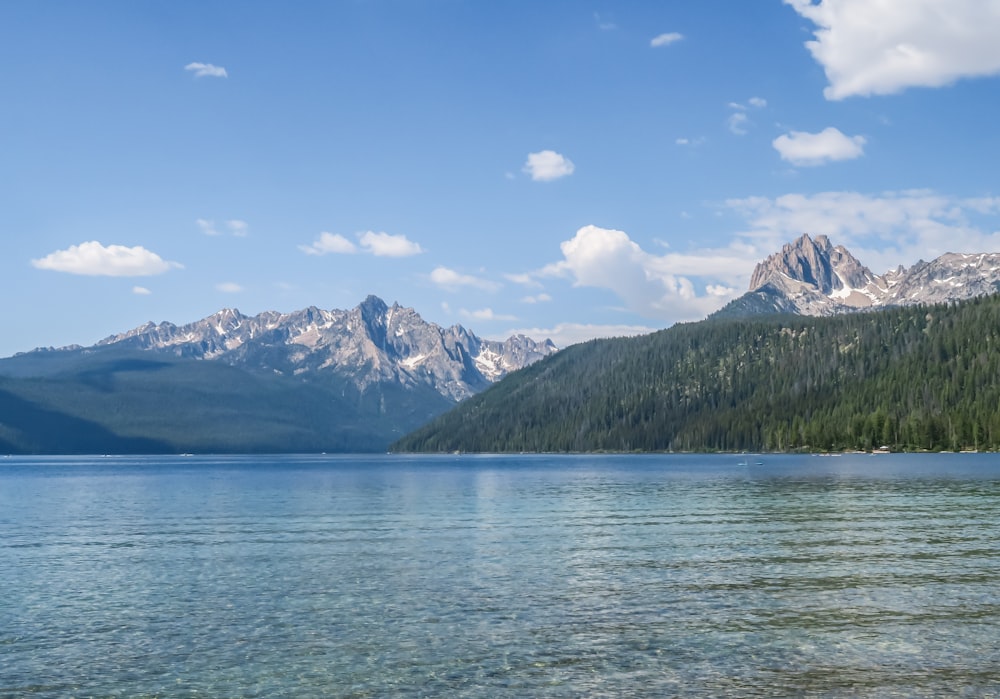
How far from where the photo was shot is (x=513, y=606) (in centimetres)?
4122

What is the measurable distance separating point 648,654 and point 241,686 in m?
14.1

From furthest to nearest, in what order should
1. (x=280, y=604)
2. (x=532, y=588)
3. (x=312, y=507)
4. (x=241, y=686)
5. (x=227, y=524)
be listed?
(x=312, y=507), (x=227, y=524), (x=532, y=588), (x=280, y=604), (x=241, y=686)

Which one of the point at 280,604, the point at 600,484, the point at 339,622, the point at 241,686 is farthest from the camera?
the point at 600,484

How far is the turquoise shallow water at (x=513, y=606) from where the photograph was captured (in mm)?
29234

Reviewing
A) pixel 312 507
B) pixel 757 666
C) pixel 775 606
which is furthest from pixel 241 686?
pixel 312 507

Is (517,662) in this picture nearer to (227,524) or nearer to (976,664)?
(976,664)

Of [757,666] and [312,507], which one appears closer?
[757,666]

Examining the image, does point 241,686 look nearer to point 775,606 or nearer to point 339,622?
point 339,622

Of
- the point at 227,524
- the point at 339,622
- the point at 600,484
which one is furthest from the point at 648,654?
the point at 600,484

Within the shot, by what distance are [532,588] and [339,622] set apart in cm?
1149

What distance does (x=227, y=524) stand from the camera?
285 feet

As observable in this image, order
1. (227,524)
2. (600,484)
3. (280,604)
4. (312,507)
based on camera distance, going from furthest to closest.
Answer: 1. (600,484)
2. (312,507)
3. (227,524)
4. (280,604)

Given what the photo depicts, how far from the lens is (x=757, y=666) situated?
30266 mm

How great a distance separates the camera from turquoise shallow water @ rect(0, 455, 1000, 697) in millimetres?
29234
